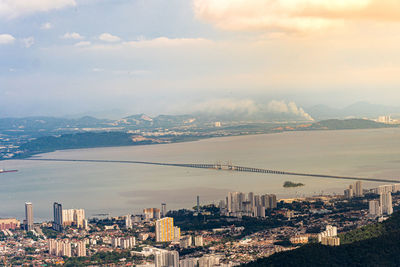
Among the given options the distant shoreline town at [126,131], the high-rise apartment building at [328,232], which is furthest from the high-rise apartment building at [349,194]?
the distant shoreline town at [126,131]

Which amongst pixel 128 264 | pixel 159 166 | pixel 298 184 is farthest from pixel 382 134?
pixel 128 264

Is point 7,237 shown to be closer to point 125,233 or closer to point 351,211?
point 125,233

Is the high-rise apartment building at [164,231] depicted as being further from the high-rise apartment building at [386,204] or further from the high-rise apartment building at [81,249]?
the high-rise apartment building at [386,204]

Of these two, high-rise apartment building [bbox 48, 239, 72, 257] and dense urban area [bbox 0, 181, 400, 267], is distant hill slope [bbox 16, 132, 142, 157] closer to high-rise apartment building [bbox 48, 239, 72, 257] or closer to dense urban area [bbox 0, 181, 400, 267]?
dense urban area [bbox 0, 181, 400, 267]

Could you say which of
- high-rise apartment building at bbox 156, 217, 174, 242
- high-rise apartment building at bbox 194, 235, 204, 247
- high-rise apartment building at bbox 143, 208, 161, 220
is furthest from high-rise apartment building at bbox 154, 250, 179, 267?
high-rise apartment building at bbox 143, 208, 161, 220

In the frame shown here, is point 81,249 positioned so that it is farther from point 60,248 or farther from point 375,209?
point 375,209

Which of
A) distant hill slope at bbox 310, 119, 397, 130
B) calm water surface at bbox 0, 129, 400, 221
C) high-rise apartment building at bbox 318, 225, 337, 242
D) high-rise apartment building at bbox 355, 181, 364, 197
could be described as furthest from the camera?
distant hill slope at bbox 310, 119, 397, 130

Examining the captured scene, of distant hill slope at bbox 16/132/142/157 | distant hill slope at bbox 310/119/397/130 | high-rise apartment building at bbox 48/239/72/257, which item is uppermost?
distant hill slope at bbox 310/119/397/130
